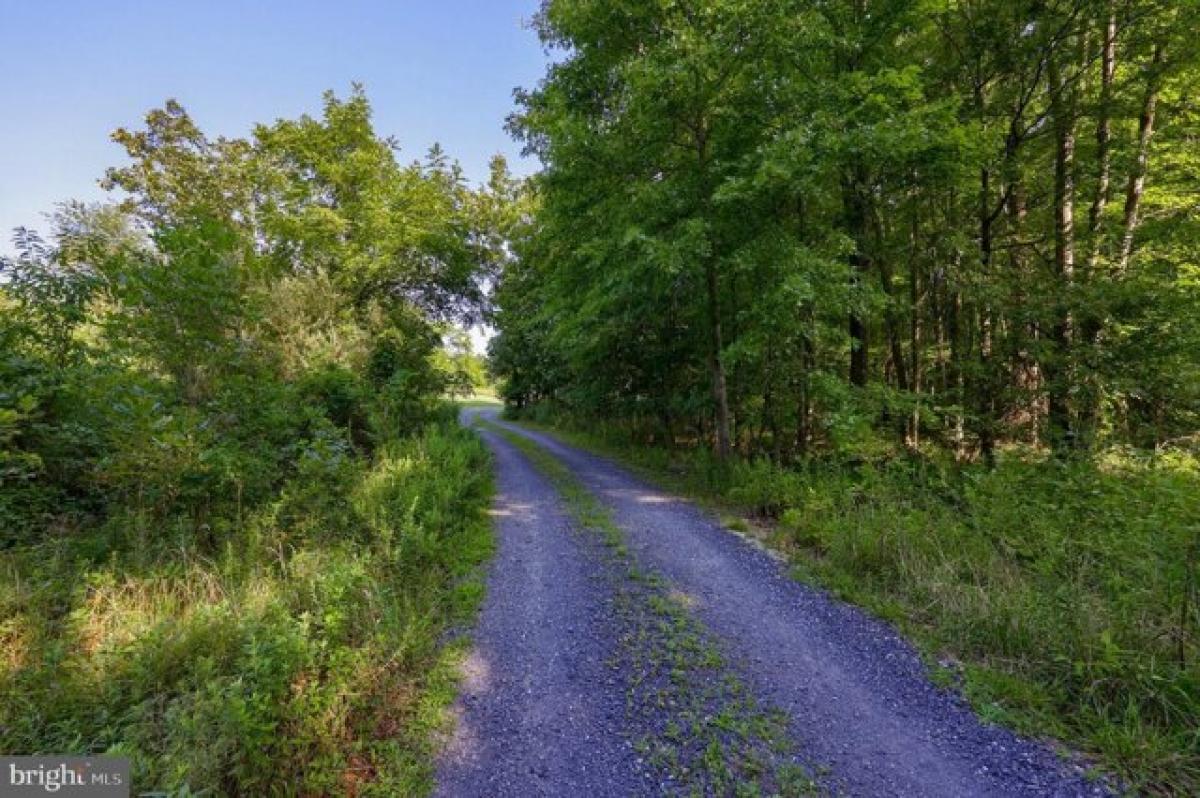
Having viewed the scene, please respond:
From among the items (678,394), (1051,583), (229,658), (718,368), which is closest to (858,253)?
(718,368)

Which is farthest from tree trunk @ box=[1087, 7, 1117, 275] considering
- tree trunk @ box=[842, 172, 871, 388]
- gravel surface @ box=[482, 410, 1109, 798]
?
gravel surface @ box=[482, 410, 1109, 798]

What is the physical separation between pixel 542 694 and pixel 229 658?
2.09m

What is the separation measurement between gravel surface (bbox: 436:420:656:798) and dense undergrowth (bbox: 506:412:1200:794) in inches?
105

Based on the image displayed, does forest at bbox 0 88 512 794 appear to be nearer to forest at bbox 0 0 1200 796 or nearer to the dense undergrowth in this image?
forest at bbox 0 0 1200 796

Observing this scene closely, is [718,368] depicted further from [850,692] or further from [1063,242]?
[850,692]

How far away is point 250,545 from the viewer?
4438 millimetres

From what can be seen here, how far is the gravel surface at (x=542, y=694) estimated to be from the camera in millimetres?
2717

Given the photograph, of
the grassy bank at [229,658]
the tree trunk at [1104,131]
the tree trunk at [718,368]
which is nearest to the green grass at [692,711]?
the grassy bank at [229,658]

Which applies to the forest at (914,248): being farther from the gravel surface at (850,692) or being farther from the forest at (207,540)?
the forest at (207,540)

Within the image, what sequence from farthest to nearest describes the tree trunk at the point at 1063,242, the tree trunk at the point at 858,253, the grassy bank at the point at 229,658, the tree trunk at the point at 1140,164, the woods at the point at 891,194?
1. the tree trunk at the point at 858,253
2. the tree trunk at the point at 1140,164
3. the tree trunk at the point at 1063,242
4. the woods at the point at 891,194
5. the grassy bank at the point at 229,658

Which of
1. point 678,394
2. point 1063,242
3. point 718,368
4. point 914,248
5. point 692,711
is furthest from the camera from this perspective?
point 678,394

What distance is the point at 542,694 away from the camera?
347 centimetres

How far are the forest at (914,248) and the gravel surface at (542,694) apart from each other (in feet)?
9.55

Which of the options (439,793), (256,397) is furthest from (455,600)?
(256,397)
